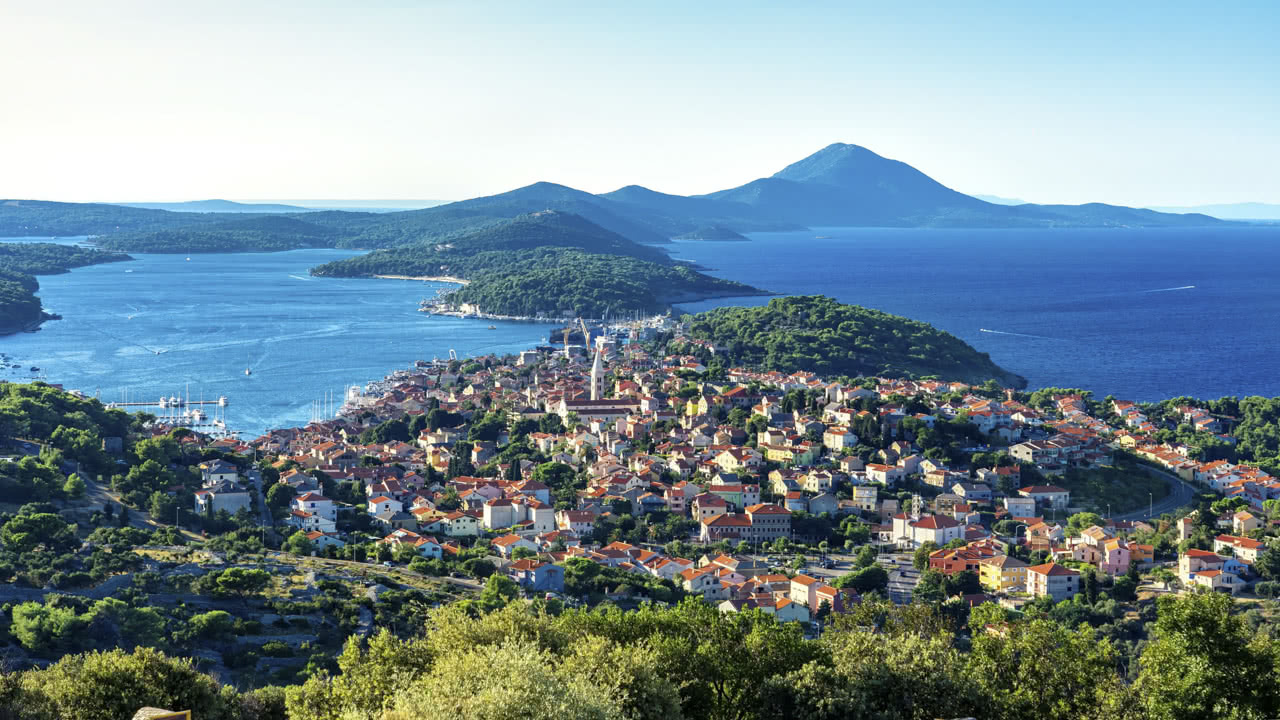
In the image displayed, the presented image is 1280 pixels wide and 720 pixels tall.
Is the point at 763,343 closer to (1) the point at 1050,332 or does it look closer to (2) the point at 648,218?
(1) the point at 1050,332

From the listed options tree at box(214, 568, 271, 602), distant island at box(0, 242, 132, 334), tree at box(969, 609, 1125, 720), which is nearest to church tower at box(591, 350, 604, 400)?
tree at box(214, 568, 271, 602)

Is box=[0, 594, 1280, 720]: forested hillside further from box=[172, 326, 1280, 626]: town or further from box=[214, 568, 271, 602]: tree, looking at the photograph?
box=[172, 326, 1280, 626]: town

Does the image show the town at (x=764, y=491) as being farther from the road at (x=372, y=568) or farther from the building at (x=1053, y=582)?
the road at (x=372, y=568)

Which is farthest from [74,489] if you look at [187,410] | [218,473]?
[187,410]

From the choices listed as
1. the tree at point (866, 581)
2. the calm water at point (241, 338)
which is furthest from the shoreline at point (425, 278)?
the tree at point (866, 581)

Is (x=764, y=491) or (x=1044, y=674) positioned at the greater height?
(x=1044, y=674)

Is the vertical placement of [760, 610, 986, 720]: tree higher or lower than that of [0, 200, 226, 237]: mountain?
lower

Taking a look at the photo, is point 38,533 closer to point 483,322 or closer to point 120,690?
point 120,690
